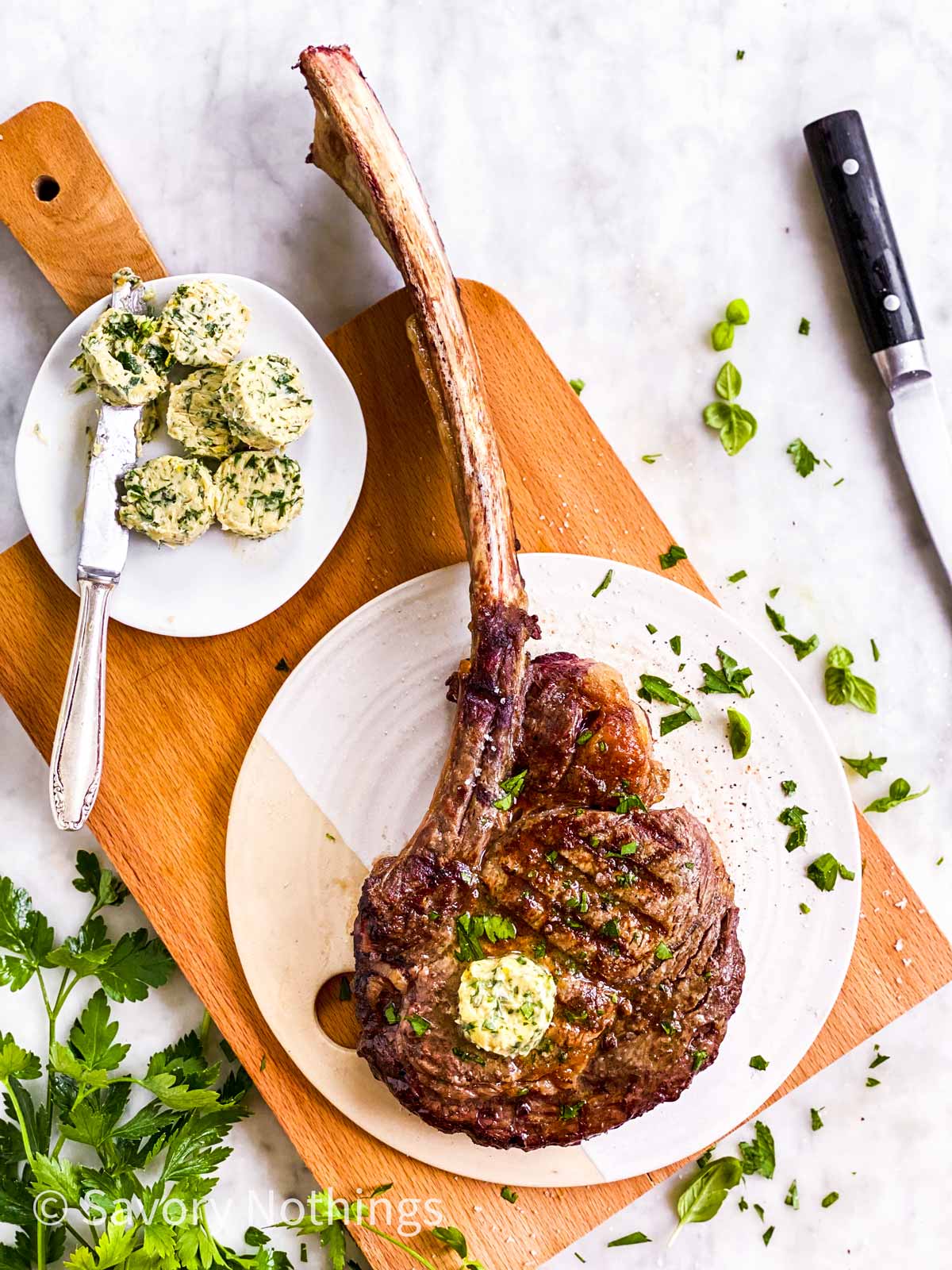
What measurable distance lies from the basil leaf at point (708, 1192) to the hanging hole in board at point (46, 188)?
3.47m

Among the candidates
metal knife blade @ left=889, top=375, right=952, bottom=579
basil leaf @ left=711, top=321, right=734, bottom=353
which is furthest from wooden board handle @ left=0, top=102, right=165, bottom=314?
metal knife blade @ left=889, top=375, right=952, bottom=579

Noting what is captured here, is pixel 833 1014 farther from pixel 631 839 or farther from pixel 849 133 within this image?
pixel 849 133

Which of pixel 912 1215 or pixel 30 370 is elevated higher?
pixel 30 370

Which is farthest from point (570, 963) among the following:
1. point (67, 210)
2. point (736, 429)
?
point (67, 210)

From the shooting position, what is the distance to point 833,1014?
320 centimetres

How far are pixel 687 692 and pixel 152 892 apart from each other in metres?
1.65

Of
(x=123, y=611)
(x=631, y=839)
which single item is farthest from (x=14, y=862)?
(x=631, y=839)

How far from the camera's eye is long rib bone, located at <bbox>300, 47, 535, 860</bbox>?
2.71 m

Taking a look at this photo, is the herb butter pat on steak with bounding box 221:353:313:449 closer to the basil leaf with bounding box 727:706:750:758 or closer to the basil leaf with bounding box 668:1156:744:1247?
the basil leaf with bounding box 727:706:750:758

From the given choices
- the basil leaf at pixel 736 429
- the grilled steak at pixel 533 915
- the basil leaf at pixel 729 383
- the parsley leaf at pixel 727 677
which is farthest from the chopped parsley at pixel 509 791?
the basil leaf at pixel 729 383

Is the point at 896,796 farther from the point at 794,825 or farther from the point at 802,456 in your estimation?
the point at 802,456

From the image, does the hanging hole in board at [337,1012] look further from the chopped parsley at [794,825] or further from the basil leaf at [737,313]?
the basil leaf at [737,313]

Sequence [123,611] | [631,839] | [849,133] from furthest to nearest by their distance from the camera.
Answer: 1. [849,133]
2. [123,611]
3. [631,839]

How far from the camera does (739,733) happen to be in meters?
3.14
